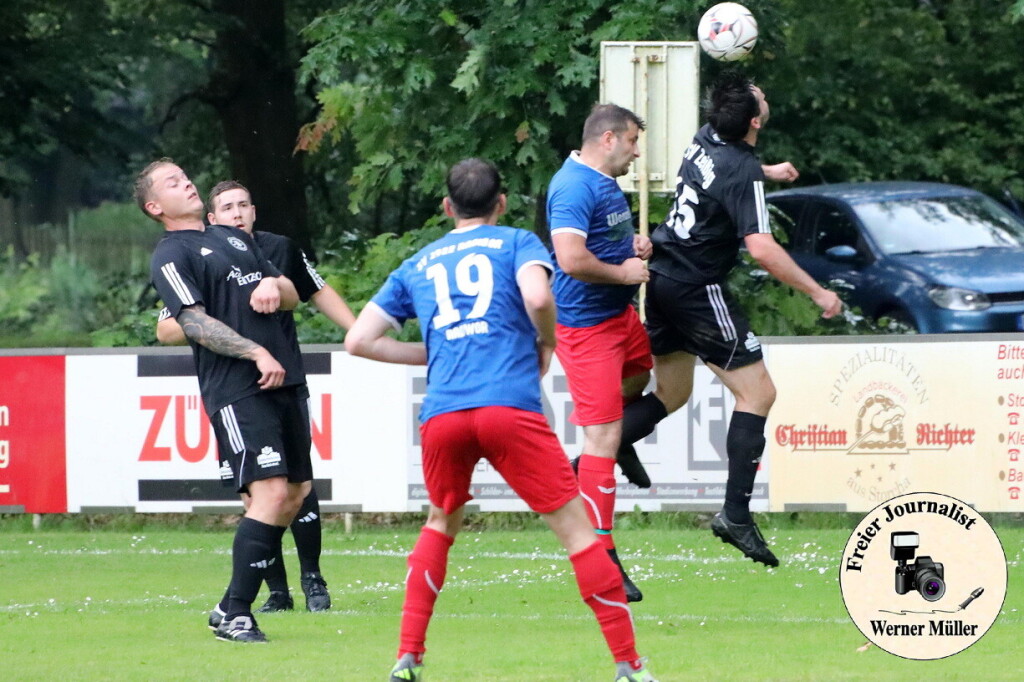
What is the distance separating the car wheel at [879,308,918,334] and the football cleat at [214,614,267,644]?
885cm

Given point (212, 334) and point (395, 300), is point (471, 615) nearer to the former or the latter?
point (212, 334)

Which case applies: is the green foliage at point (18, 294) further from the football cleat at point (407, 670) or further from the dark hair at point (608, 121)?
the football cleat at point (407, 670)

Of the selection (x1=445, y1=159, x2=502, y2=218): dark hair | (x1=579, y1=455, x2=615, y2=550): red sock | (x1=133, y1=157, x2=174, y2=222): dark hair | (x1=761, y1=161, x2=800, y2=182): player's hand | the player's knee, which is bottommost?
the player's knee

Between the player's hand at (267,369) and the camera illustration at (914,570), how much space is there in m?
2.66

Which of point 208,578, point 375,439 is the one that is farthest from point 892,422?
point 208,578

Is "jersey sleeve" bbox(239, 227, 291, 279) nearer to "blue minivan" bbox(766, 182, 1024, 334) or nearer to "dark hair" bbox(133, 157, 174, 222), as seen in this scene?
"dark hair" bbox(133, 157, 174, 222)

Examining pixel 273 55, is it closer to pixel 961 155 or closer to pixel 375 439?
pixel 961 155

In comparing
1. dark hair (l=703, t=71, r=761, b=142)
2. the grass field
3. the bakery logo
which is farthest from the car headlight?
dark hair (l=703, t=71, r=761, b=142)

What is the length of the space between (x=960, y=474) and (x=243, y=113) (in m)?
12.3

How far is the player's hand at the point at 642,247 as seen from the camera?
7875mm

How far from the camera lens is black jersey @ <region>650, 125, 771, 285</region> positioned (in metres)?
7.72

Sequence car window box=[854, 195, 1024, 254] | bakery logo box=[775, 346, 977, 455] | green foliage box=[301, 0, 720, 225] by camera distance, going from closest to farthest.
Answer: bakery logo box=[775, 346, 977, 455] < green foliage box=[301, 0, 720, 225] < car window box=[854, 195, 1024, 254]

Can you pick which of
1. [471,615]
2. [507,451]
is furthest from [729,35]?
[507,451]

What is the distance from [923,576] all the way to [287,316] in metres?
3.56
